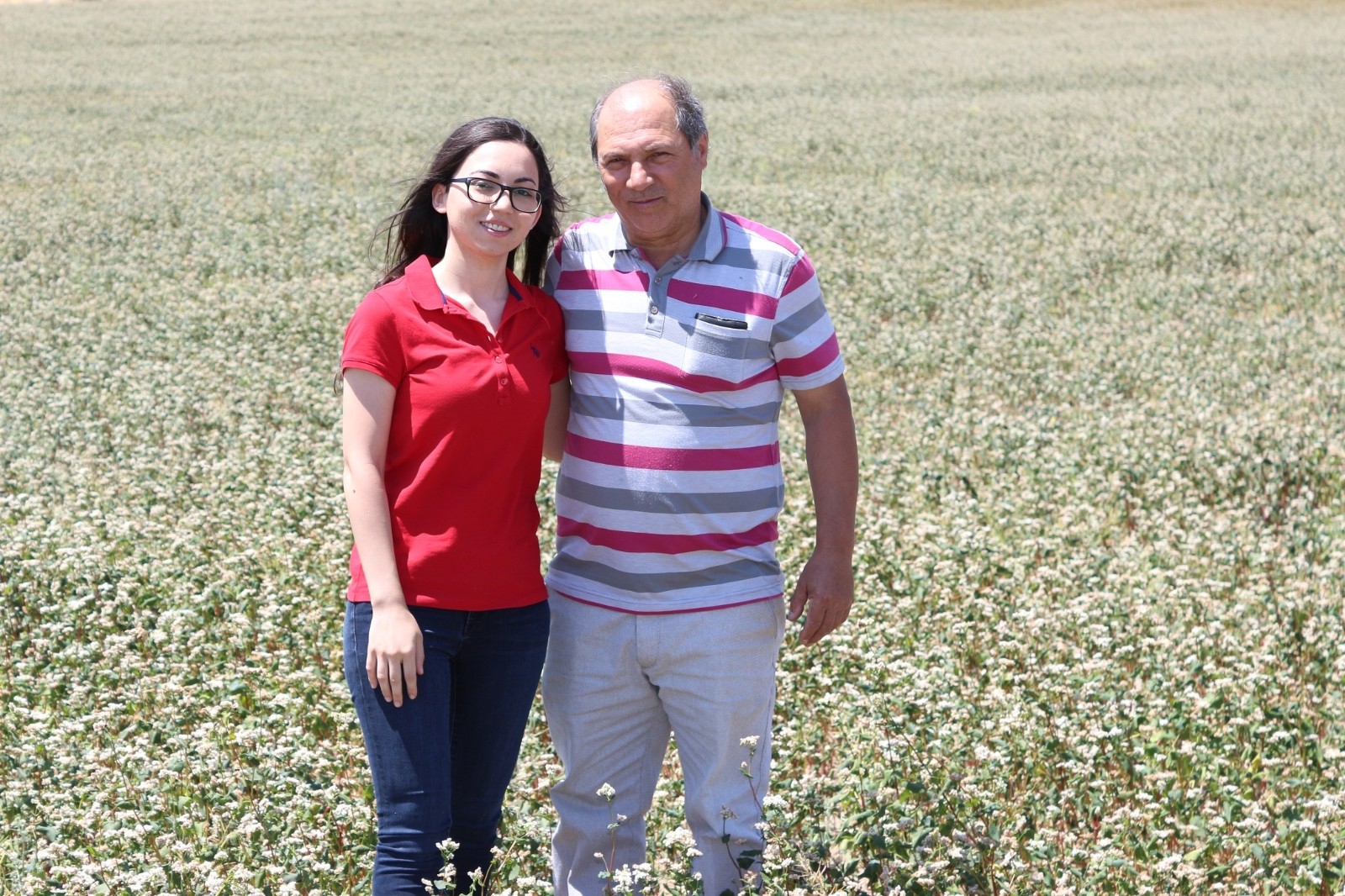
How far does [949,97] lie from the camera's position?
109 ft

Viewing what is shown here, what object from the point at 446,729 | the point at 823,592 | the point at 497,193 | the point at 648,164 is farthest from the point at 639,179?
the point at 446,729

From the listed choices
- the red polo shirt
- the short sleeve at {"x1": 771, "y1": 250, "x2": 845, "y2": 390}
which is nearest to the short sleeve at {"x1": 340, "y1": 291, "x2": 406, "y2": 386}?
the red polo shirt

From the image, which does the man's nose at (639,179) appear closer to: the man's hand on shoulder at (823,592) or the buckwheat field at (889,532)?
the man's hand on shoulder at (823,592)

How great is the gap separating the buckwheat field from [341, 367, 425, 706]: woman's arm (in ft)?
2.49

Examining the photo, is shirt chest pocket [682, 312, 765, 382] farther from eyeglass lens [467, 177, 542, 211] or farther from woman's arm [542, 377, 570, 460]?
eyeglass lens [467, 177, 542, 211]

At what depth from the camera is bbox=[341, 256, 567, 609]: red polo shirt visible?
3.48 m

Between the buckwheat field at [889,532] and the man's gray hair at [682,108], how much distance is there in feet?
6.23

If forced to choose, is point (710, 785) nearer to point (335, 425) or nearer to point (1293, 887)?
point (1293, 887)

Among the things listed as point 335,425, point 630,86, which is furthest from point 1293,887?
point 335,425

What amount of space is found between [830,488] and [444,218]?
50.7 inches

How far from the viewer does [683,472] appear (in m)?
3.74

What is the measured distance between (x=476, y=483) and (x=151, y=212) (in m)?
16.6

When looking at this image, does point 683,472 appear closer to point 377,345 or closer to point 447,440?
point 447,440

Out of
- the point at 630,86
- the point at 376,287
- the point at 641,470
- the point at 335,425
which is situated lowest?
the point at 335,425
